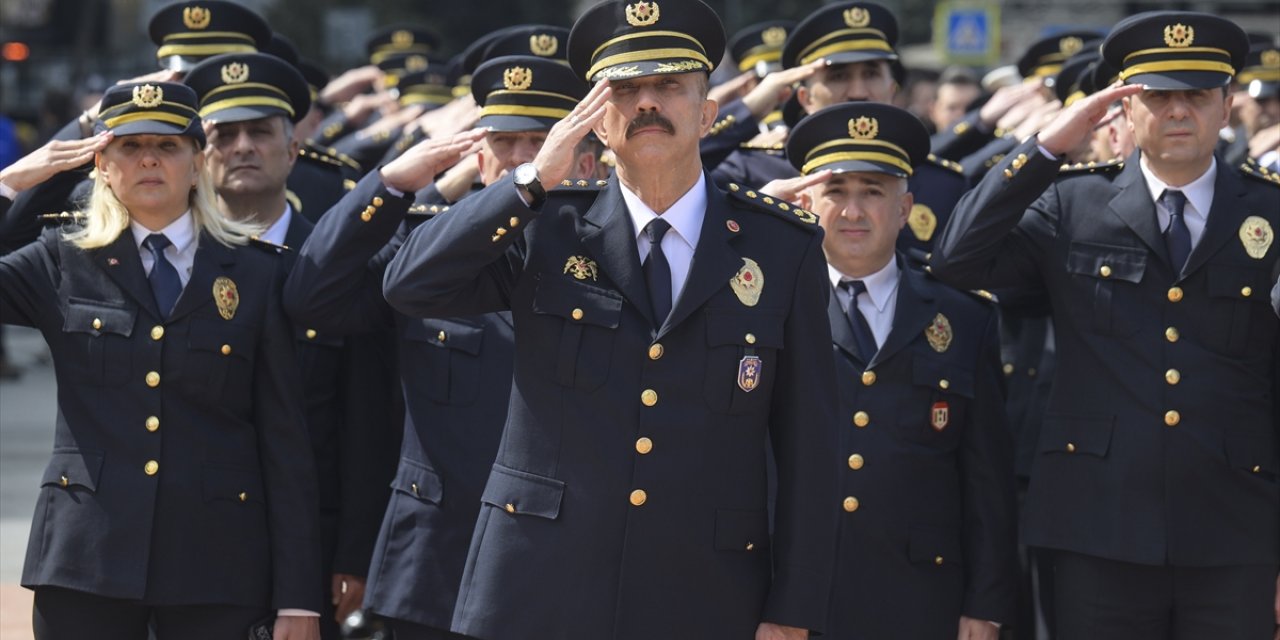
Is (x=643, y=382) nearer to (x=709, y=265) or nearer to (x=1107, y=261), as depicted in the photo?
(x=709, y=265)

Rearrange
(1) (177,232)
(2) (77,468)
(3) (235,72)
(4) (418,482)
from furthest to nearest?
(3) (235,72), (4) (418,482), (1) (177,232), (2) (77,468)

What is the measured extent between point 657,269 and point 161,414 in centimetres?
158

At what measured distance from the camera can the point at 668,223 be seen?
4.71 m

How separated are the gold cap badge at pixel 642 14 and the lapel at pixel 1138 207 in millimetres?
1804

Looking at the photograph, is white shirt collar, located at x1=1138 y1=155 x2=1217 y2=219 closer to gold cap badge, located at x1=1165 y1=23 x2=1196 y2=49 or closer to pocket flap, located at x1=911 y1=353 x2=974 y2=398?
gold cap badge, located at x1=1165 y1=23 x2=1196 y2=49

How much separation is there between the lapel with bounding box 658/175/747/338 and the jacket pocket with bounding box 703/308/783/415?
0.05 metres

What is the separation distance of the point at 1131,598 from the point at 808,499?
5.03ft

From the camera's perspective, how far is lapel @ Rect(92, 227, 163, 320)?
5543 millimetres

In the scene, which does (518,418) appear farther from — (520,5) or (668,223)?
(520,5)

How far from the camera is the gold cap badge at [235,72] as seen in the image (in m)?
6.99

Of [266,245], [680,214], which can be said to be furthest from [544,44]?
[680,214]

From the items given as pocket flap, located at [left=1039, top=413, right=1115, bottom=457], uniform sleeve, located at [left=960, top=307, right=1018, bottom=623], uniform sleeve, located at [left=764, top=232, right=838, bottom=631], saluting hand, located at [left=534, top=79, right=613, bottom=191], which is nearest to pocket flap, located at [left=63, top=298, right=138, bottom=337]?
saluting hand, located at [left=534, top=79, right=613, bottom=191]

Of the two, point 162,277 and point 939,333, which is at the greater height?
point 939,333

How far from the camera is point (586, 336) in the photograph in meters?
4.64
